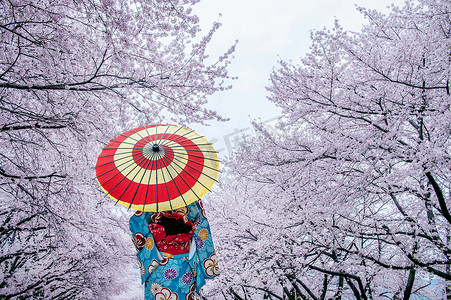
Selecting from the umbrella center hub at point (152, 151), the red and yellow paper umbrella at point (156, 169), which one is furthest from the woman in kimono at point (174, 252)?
the umbrella center hub at point (152, 151)

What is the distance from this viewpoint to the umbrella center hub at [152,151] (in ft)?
7.36

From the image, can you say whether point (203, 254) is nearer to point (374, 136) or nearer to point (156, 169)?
point (156, 169)

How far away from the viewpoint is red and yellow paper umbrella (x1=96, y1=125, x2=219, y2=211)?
208 cm

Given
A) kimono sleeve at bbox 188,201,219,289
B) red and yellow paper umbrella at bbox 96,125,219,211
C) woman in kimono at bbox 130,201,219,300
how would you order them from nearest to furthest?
red and yellow paper umbrella at bbox 96,125,219,211
woman in kimono at bbox 130,201,219,300
kimono sleeve at bbox 188,201,219,289

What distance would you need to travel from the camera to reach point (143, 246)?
2.23 m

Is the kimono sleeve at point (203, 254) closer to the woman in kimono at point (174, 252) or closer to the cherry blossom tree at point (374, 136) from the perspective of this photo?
the woman in kimono at point (174, 252)

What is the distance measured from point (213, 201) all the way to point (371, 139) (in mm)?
8775

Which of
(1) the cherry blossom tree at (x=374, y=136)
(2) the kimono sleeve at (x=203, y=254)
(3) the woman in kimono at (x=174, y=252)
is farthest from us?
(1) the cherry blossom tree at (x=374, y=136)

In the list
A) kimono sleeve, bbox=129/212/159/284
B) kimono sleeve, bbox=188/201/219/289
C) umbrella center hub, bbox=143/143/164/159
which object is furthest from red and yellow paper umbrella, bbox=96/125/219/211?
kimono sleeve, bbox=188/201/219/289

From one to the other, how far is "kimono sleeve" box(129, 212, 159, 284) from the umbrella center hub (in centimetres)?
57

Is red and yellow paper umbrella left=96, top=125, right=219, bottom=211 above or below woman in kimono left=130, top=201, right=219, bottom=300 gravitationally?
above

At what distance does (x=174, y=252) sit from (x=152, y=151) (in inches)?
39.9

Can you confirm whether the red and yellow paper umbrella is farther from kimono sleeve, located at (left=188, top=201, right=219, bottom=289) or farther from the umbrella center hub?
kimono sleeve, located at (left=188, top=201, right=219, bottom=289)

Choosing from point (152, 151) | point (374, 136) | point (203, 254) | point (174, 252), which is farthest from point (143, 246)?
point (374, 136)
